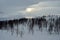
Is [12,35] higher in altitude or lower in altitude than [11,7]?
lower

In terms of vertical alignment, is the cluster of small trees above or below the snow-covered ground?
above

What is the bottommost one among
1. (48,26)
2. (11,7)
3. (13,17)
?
(48,26)

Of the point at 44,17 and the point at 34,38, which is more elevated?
the point at 44,17

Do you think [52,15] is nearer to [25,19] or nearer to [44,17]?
[44,17]

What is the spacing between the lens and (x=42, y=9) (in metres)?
2.64

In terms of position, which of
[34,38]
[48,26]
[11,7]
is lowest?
[34,38]

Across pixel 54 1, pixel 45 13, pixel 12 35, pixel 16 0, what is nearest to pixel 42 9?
pixel 45 13

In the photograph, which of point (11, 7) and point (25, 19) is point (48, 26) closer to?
point (25, 19)

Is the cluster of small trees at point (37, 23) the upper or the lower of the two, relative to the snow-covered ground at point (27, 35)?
upper

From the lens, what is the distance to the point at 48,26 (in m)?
2.67

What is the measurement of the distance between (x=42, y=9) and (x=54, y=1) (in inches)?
10.1

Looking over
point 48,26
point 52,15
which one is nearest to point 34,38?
point 48,26

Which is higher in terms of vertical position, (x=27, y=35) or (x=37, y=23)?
(x=37, y=23)

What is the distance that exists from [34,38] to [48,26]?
1.03 feet
